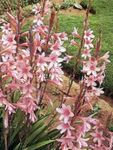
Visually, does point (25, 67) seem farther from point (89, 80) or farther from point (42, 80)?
point (89, 80)

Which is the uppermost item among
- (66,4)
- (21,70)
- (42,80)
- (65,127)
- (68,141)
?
(21,70)

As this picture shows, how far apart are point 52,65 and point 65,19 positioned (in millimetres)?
6762

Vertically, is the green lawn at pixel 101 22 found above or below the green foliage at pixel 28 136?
below

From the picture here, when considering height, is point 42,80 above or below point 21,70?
below

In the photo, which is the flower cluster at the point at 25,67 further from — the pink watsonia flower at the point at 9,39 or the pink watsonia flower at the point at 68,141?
the pink watsonia flower at the point at 68,141

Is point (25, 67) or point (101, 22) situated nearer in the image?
Result: point (25, 67)

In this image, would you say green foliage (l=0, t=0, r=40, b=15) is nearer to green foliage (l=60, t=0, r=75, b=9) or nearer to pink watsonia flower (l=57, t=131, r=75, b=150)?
green foliage (l=60, t=0, r=75, b=9)

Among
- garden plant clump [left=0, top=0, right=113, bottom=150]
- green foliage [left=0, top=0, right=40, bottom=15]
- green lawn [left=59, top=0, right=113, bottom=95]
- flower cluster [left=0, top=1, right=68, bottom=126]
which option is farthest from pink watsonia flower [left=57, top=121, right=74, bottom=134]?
green foliage [left=0, top=0, right=40, bottom=15]

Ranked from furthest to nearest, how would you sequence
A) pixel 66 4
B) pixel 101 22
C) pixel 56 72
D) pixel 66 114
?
pixel 66 4
pixel 101 22
pixel 56 72
pixel 66 114

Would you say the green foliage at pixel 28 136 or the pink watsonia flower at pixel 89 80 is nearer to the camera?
the pink watsonia flower at pixel 89 80

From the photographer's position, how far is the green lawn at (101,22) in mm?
8919

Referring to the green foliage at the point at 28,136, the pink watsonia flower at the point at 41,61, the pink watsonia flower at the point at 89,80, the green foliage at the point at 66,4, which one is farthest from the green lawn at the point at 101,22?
the pink watsonia flower at the point at 41,61

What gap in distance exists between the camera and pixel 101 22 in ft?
33.2

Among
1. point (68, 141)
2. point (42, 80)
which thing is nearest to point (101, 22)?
point (42, 80)
